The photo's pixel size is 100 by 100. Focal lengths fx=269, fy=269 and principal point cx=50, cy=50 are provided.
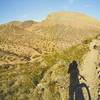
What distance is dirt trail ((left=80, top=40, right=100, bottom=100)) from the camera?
418 inches

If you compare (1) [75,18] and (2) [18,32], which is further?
(1) [75,18]

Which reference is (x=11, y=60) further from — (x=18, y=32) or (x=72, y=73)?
(x=18, y=32)

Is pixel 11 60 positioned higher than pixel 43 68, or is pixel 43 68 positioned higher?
pixel 43 68

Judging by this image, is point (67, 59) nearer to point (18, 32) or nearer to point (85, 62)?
point (85, 62)

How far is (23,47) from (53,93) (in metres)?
53.3

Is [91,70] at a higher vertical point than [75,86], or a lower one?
higher

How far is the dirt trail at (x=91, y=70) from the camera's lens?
34.8 feet

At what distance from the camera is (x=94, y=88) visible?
34.9ft

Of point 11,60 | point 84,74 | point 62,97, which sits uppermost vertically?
point 84,74

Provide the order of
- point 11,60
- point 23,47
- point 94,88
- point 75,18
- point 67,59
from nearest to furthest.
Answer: point 94,88 < point 67,59 < point 11,60 < point 23,47 < point 75,18

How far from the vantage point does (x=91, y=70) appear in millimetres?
11180

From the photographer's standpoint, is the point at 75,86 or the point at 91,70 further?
the point at 91,70

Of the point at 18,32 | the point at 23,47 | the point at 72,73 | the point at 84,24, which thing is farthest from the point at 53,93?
the point at 84,24

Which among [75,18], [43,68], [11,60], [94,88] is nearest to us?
[94,88]
